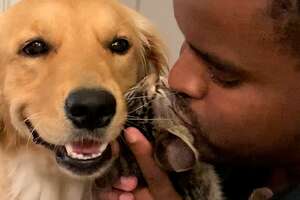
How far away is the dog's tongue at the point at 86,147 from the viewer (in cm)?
100

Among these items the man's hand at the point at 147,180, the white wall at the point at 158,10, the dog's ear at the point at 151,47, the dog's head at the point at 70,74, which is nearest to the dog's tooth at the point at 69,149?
the dog's head at the point at 70,74

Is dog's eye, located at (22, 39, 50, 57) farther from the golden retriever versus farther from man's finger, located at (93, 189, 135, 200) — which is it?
man's finger, located at (93, 189, 135, 200)

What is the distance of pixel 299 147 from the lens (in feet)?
3.10

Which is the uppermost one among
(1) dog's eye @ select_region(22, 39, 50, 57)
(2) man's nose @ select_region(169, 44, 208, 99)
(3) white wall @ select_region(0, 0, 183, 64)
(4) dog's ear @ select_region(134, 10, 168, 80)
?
(2) man's nose @ select_region(169, 44, 208, 99)

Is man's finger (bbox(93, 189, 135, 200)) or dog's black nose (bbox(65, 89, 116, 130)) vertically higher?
dog's black nose (bbox(65, 89, 116, 130))

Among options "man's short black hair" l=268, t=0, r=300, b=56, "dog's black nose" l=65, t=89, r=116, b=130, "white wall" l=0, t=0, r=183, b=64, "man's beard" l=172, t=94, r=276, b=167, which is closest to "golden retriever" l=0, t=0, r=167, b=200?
"dog's black nose" l=65, t=89, r=116, b=130

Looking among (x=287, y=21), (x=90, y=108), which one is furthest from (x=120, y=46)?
(x=287, y=21)

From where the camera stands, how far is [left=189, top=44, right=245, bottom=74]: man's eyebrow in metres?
0.88

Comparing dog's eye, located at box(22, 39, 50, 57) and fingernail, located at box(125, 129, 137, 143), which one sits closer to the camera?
fingernail, located at box(125, 129, 137, 143)

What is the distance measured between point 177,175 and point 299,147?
0.69 feet

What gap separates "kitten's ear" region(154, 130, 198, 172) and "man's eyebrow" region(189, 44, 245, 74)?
0.13m

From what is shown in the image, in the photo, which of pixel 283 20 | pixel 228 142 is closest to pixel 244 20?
pixel 283 20

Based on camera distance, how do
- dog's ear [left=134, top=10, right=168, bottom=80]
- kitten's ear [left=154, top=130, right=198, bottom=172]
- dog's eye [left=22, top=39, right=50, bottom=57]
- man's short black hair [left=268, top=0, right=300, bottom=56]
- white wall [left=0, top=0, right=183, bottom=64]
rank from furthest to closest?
1. white wall [left=0, top=0, right=183, bottom=64]
2. dog's ear [left=134, top=10, right=168, bottom=80]
3. dog's eye [left=22, top=39, right=50, bottom=57]
4. kitten's ear [left=154, top=130, right=198, bottom=172]
5. man's short black hair [left=268, top=0, right=300, bottom=56]

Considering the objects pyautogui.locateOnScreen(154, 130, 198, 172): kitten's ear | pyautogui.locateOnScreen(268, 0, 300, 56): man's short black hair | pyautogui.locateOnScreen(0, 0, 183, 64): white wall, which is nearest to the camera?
pyautogui.locateOnScreen(268, 0, 300, 56): man's short black hair
